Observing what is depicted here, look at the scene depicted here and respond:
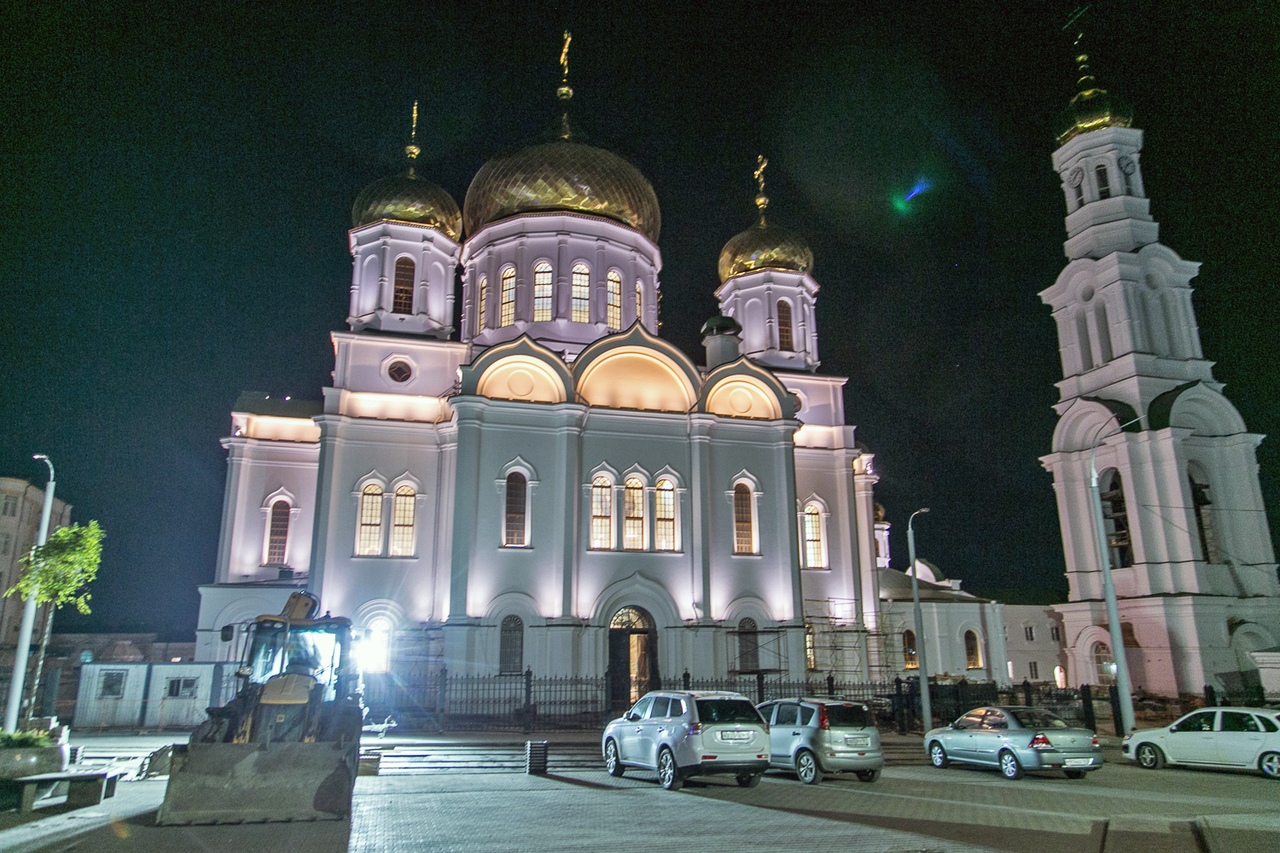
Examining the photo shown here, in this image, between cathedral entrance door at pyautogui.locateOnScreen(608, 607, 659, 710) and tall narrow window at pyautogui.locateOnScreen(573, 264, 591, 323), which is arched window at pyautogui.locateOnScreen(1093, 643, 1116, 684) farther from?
tall narrow window at pyautogui.locateOnScreen(573, 264, 591, 323)

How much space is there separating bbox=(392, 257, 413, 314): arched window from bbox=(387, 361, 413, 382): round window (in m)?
2.06

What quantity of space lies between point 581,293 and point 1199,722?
19.8 meters

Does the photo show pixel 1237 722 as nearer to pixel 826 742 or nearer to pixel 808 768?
pixel 826 742

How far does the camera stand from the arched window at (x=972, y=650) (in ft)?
116

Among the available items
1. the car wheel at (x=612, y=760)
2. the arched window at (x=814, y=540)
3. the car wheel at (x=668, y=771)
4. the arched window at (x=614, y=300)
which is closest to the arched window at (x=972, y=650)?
the arched window at (x=814, y=540)

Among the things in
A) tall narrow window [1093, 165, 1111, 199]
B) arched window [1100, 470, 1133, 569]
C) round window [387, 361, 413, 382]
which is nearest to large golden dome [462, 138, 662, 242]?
round window [387, 361, 413, 382]

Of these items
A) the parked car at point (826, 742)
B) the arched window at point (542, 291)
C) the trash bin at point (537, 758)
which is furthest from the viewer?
the arched window at point (542, 291)

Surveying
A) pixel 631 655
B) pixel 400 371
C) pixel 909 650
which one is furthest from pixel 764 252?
pixel 909 650

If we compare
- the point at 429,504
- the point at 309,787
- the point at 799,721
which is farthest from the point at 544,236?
the point at 309,787

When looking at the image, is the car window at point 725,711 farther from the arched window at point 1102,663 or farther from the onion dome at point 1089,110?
the onion dome at point 1089,110

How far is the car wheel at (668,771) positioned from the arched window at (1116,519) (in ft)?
80.0

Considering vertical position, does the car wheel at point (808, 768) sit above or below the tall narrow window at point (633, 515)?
below

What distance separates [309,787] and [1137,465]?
29769mm

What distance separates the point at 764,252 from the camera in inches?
1239
